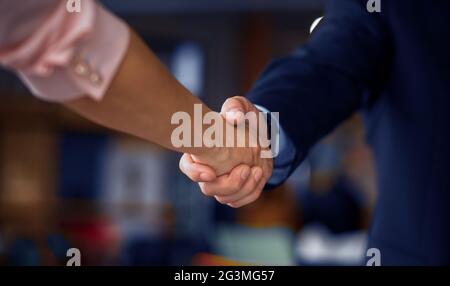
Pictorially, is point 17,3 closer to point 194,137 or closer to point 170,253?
point 194,137

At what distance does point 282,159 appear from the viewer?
65 cm

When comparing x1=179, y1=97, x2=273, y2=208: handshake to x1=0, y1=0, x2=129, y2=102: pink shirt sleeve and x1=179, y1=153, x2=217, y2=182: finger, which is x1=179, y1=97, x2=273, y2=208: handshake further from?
x1=0, y1=0, x2=129, y2=102: pink shirt sleeve

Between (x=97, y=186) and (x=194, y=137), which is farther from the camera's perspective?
(x=97, y=186)

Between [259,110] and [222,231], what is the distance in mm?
2267

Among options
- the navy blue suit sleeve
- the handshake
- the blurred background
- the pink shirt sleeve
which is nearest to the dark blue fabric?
the navy blue suit sleeve

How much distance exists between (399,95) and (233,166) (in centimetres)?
28

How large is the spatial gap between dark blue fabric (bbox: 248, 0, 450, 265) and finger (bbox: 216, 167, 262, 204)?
0.47 ft

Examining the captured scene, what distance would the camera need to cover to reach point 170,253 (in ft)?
9.77

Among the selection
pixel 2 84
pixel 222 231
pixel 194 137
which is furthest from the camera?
pixel 2 84

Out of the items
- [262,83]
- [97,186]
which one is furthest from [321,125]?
[97,186]

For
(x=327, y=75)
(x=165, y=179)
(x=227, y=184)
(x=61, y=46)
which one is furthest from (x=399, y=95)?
(x=165, y=179)

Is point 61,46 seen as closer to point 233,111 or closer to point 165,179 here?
point 233,111

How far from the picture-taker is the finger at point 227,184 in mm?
557

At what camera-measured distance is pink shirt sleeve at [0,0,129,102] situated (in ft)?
1.24
